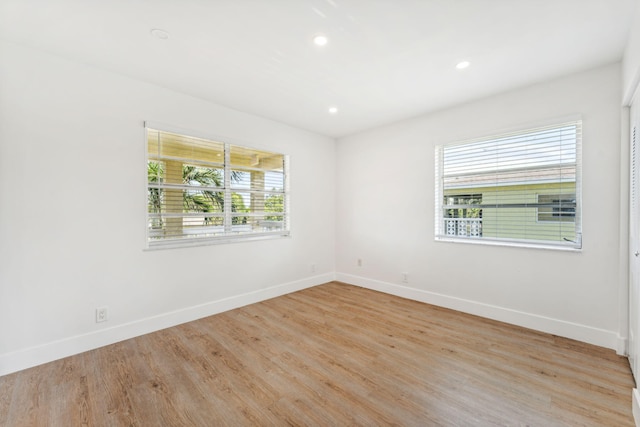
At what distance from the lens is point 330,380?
6.99 feet

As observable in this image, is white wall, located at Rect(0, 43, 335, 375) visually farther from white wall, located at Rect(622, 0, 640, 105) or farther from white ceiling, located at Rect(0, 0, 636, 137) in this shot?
white wall, located at Rect(622, 0, 640, 105)

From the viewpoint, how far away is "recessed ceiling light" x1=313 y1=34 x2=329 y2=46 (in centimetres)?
218

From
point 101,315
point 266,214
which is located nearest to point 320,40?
point 266,214

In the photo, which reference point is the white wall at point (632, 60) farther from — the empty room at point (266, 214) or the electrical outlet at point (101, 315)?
the electrical outlet at point (101, 315)

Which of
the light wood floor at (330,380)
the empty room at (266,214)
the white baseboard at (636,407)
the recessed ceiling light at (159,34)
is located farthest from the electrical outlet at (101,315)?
the white baseboard at (636,407)

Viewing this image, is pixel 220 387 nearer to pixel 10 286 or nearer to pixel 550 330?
pixel 10 286

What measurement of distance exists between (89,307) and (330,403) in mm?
2381

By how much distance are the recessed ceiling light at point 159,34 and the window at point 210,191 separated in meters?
1.07

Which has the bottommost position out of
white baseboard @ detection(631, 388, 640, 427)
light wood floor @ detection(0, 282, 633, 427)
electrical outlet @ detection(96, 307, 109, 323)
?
light wood floor @ detection(0, 282, 633, 427)

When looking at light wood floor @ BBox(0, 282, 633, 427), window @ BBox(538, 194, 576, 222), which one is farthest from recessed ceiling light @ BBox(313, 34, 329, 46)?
window @ BBox(538, 194, 576, 222)

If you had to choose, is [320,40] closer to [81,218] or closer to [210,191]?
[210,191]

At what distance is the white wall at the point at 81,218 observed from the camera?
2268mm

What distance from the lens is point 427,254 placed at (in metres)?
3.87

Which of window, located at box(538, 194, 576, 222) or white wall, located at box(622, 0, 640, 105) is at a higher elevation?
white wall, located at box(622, 0, 640, 105)
